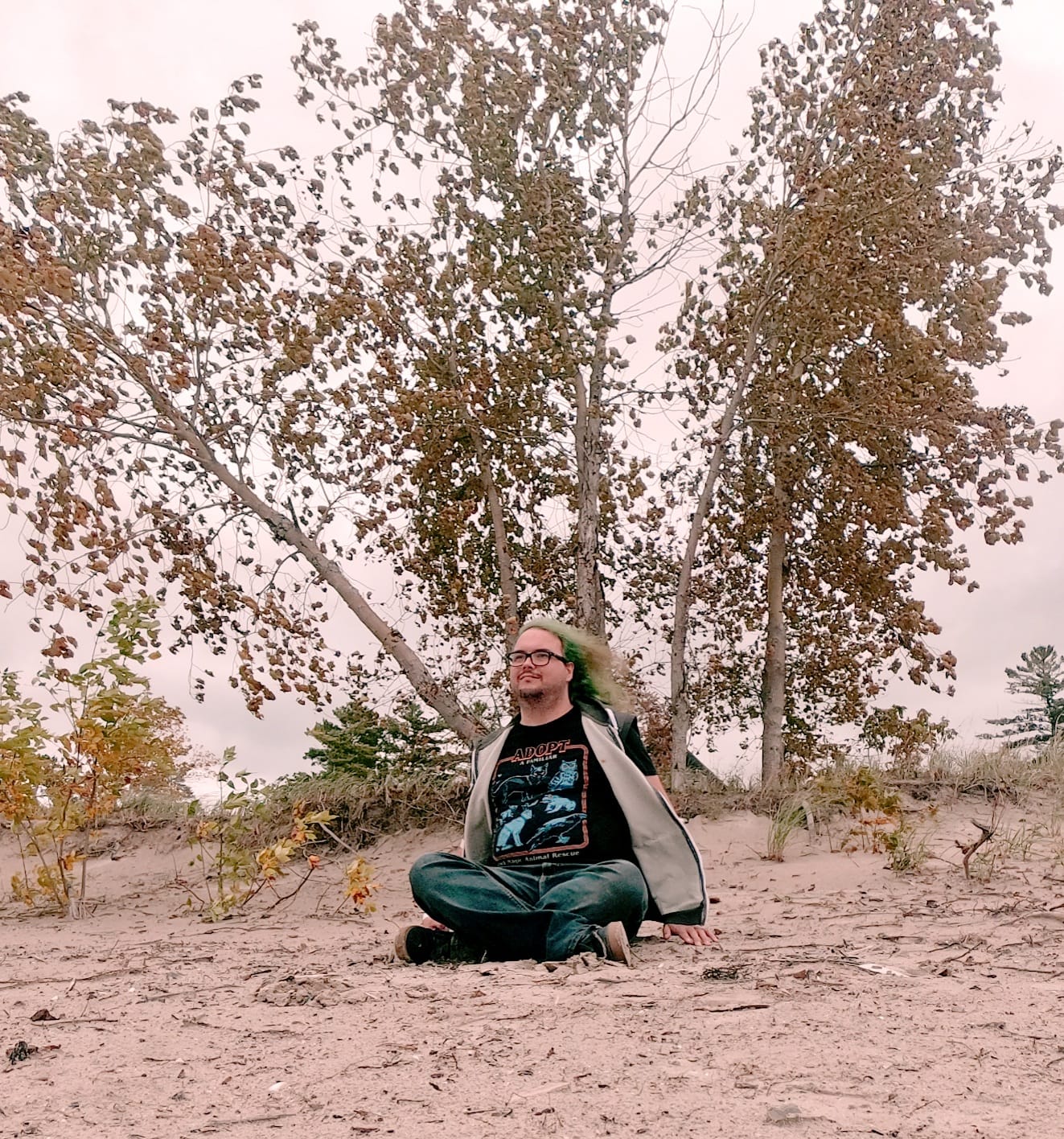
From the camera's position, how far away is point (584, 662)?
503 centimetres

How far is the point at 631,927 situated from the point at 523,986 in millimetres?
1074

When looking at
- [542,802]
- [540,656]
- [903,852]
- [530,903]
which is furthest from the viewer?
[903,852]

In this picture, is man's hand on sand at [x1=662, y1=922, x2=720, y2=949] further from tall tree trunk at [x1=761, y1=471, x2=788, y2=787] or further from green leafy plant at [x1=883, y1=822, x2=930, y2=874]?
tall tree trunk at [x1=761, y1=471, x2=788, y2=787]

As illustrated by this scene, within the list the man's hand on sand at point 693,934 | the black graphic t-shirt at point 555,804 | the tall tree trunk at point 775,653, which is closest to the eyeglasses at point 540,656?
the black graphic t-shirt at point 555,804

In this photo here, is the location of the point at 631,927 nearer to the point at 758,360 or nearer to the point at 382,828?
the point at 382,828

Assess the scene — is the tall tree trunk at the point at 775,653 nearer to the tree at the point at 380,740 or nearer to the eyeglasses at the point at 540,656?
the tree at the point at 380,740

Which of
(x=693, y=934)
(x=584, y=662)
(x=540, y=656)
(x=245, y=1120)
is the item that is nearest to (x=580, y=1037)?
(x=245, y=1120)

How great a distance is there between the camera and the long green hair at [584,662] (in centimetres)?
495

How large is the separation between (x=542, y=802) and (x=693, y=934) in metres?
0.83

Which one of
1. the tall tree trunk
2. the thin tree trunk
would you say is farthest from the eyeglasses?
the tall tree trunk

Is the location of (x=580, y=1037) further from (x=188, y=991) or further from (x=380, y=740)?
(x=380, y=740)

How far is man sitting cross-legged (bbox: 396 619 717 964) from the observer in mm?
4105

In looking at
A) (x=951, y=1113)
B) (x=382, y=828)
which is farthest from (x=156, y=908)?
(x=951, y=1113)

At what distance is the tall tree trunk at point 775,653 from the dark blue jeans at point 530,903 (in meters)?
6.48
